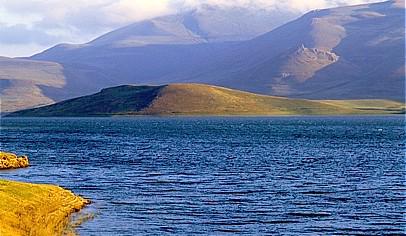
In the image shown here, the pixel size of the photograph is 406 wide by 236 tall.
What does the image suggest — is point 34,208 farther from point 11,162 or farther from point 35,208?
point 11,162

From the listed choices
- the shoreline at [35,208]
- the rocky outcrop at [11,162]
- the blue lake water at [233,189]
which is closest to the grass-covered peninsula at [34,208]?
the shoreline at [35,208]

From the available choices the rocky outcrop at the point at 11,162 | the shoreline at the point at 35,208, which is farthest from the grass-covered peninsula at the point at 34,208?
the rocky outcrop at the point at 11,162

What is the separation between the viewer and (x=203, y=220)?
48.3 m

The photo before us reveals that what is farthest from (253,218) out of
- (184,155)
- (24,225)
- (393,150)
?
(393,150)

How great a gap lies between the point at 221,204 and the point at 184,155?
5387 centimetres

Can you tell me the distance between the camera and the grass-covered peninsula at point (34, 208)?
40969mm

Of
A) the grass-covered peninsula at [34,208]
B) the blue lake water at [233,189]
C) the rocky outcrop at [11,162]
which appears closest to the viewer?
the grass-covered peninsula at [34,208]

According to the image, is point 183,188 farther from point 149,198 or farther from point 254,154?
point 254,154

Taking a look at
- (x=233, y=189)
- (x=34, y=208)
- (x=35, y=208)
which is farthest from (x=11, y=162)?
(x=34, y=208)

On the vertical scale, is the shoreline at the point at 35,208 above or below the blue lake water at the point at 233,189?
above

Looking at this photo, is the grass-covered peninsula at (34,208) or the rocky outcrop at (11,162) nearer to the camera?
the grass-covered peninsula at (34,208)

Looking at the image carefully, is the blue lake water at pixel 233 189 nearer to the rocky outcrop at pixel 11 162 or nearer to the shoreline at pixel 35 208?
the shoreline at pixel 35 208

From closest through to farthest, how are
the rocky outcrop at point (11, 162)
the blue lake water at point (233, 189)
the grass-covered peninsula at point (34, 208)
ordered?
the grass-covered peninsula at point (34, 208) < the blue lake water at point (233, 189) < the rocky outcrop at point (11, 162)

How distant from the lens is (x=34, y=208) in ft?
155
